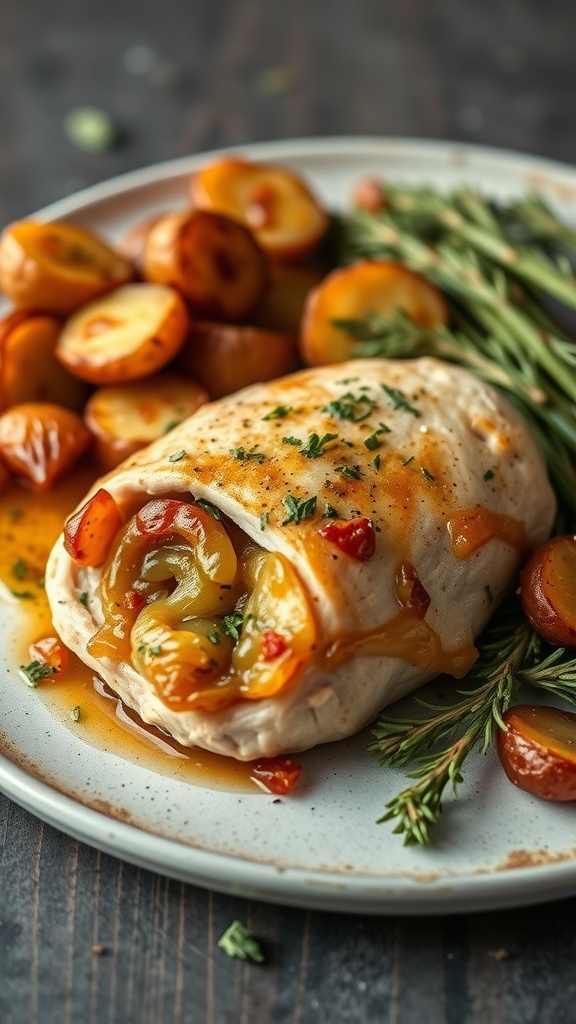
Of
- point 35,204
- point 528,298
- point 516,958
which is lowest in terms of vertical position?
point 516,958

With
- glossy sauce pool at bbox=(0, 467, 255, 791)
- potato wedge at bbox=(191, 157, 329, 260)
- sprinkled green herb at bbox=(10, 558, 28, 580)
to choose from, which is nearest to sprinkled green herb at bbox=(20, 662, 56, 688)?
glossy sauce pool at bbox=(0, 467, 255, 791)

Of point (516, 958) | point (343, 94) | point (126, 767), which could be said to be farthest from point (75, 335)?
point (343, 94)

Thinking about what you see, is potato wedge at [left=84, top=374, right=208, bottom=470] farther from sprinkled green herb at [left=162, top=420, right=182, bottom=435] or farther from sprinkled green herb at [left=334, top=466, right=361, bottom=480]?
sprinkled green herb at [left=334, top=466, right=361, bottom=480]

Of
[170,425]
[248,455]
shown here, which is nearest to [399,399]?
[248,455]

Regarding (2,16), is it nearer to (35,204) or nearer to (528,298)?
(35,204)

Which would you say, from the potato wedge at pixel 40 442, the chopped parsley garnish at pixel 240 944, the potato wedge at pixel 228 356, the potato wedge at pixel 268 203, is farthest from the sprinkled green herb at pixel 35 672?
the potato wedge at pixel 268 203

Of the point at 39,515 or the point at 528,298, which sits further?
the point at 528,298
